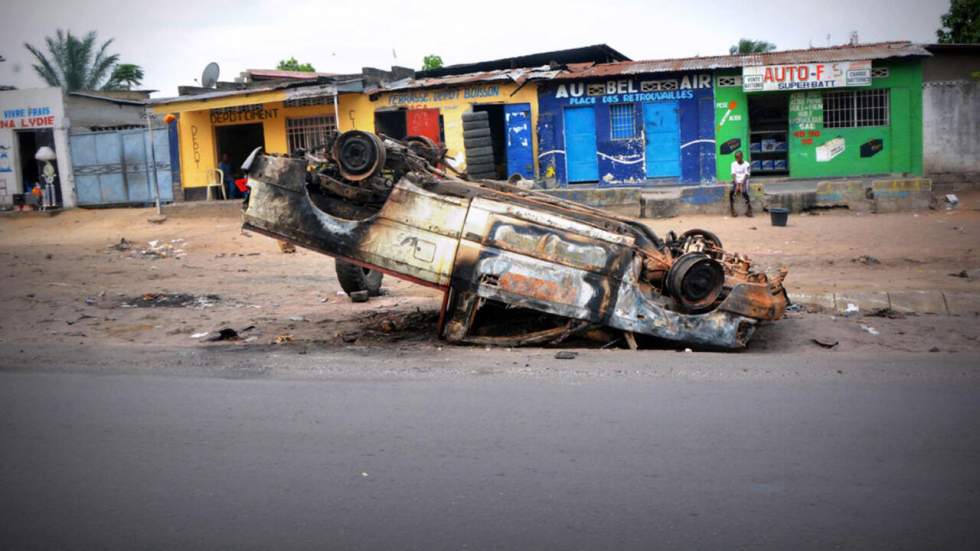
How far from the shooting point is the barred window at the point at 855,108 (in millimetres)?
20797

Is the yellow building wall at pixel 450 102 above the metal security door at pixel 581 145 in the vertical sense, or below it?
above

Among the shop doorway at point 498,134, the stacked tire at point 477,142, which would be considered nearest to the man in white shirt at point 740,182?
the stacked tire at point 477,142

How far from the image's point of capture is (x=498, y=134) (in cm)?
2342

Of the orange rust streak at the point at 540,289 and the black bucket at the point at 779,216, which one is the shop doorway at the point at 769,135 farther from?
the orange rust streak at the point at 540,289

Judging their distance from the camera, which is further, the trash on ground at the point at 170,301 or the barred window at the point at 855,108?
the barred window at the point at 855,108

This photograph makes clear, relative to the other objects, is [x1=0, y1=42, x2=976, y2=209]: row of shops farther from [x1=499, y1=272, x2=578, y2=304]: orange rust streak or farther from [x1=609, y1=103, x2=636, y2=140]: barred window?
→ [x1=499, y1=272, x2=578, y2=304]: orange rust streak

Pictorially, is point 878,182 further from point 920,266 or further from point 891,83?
point 920,266

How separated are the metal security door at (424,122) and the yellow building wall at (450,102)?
17cm

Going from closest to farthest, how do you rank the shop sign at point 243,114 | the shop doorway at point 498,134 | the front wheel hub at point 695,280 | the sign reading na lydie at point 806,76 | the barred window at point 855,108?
the front wheel hub at point 695,280, the sign reading na lydie at point 806,76, the barred window at point 855,108, the shop doorway at point 498,134, the shop sign at point 243,114

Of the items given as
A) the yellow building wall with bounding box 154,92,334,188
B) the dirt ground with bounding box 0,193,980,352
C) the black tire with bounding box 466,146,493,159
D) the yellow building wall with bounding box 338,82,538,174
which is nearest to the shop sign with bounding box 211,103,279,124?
the yellow building wall with bounding box 154,92,334,188

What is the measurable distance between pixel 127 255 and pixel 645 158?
12.9 meters

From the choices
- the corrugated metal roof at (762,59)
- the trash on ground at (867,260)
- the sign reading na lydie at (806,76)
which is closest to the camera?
the trash on ground at (867,260)

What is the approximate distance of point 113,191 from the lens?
2600 centimetres

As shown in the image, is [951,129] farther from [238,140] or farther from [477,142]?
[238,140]
